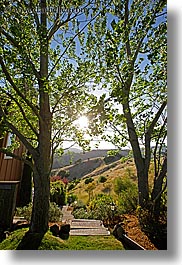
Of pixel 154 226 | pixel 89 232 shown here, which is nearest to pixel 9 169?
pixel 89 232

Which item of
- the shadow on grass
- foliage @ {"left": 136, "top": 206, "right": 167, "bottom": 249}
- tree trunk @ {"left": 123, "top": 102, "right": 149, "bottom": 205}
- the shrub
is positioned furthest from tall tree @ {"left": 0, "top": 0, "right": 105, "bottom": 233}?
A: foliage @ {"left": 136, "top": 206, "right": 167, "bottom": 249}

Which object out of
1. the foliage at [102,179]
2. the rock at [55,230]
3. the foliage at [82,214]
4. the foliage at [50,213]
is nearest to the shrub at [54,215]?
the foliage at [50,213]

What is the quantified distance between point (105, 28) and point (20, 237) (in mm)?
2255

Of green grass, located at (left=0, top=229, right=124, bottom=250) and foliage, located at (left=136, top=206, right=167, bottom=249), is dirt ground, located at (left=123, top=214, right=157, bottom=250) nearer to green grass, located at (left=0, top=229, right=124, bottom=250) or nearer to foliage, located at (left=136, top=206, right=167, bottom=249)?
foliage, located at (left=136, top=206, right=167, bottom=249)

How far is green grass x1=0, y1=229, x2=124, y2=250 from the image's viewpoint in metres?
1.92

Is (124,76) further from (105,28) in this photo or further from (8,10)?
(8,10)

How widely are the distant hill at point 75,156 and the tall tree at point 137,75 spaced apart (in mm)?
201

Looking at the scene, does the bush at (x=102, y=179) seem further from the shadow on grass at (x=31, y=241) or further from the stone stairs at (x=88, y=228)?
the shadow on grass at (x=31, y=241)

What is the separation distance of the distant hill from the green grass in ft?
2.46

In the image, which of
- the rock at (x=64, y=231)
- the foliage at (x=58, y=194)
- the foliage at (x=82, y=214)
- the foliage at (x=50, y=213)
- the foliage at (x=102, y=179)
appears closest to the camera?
the rock at (x=64, y=231)

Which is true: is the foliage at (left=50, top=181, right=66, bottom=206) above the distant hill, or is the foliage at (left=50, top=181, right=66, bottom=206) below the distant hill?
below

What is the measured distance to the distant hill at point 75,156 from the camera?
8.32 ft

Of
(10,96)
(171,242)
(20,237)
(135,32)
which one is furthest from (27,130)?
(171,242)

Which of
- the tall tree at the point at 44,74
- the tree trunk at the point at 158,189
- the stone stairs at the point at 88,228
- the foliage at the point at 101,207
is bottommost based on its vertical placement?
the stone stairs at the point at 88,228
